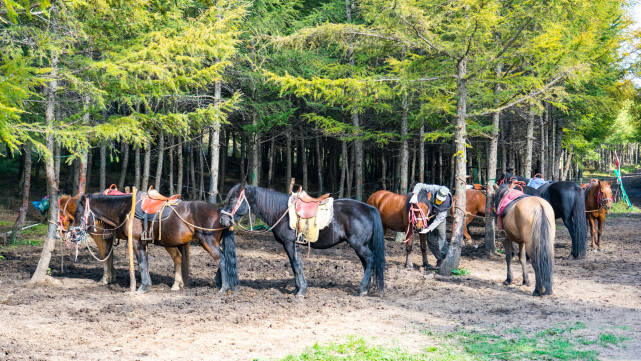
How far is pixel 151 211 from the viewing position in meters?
8.96

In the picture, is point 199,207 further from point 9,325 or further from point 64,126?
point 9,325

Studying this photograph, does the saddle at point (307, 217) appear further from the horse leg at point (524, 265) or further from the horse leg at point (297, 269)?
the horse leg at point (524, 265)

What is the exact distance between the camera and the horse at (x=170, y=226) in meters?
8.80

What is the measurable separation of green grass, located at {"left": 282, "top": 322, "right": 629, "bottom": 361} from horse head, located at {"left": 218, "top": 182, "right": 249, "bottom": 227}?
3.18m

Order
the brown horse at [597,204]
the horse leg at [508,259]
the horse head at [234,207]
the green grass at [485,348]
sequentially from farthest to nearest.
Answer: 1. the brown horse at [597,204]
2. the horse leg at [508,259]
3. the horse head at [234,207]
4. the green grass at [485,348]

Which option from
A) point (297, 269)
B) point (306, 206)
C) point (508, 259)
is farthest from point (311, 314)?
point (508, 259)

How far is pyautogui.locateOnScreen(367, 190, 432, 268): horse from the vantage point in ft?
36.9

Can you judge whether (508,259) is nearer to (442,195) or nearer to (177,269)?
(442,195)

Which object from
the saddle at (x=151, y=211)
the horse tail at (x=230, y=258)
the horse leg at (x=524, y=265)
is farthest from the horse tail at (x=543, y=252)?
the saddle at (x=151, y=211)

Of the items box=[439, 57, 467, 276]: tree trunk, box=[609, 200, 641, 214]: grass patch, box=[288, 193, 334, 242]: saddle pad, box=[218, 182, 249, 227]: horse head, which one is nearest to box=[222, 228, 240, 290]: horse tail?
box=[218, 182, 249, 227]: horse head

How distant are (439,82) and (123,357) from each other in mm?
9509

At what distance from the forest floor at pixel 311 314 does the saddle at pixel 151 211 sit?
1.15 metres

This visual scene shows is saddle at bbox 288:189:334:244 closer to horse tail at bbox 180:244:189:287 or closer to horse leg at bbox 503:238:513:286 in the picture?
horse tail at bbox 180:244:189:287

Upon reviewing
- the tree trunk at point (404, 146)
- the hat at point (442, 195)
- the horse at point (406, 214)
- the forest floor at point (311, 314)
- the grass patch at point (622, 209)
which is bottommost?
the forest floor at point (311, 314)
